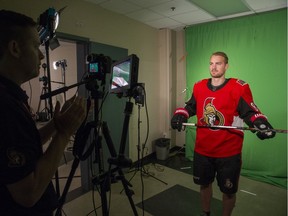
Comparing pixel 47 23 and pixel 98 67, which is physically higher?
pixel 47 23

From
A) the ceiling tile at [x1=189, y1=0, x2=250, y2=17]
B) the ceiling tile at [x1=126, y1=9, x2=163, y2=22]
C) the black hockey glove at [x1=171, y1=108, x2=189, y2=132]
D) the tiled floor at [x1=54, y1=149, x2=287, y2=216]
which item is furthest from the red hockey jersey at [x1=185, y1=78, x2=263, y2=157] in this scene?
the ceiling tile at [x1=126, y1=9, x2=163, y2=22]

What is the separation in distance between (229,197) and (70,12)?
2.61 metres

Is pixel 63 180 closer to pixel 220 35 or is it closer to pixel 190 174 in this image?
pixel 190 174

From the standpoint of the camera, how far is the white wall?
7.88ft

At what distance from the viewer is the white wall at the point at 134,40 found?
2.40 meters

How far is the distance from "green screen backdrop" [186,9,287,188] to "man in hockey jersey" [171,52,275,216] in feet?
4.34

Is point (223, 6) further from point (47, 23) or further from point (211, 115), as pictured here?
point (47, 23)

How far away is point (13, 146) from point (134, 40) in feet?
10.2

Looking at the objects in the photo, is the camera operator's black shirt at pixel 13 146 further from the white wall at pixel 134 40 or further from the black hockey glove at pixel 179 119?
the white wall at pixel 134 40

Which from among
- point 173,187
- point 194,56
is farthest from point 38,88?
point 173,187

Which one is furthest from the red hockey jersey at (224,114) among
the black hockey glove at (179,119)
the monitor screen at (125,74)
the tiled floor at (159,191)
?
the monitor screen at (125,74)

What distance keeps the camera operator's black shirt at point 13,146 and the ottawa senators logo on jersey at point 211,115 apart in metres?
1.61

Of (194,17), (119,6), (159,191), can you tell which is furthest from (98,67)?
(194,17)

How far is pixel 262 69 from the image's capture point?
3.09 metres
